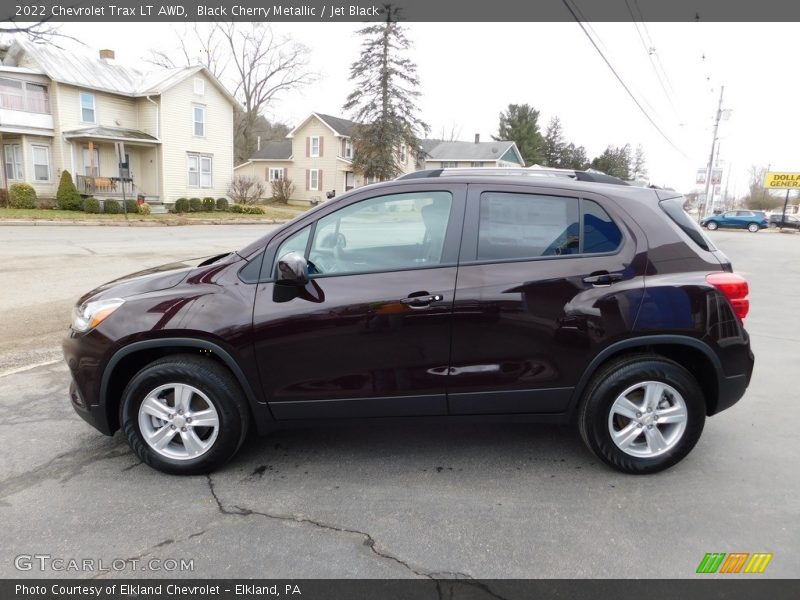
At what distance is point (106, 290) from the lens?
3.52 meters

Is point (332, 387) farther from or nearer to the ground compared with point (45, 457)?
farther from the ground

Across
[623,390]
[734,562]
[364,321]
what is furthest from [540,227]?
[734,562]

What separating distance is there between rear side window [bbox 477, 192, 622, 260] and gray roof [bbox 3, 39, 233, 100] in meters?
31.2

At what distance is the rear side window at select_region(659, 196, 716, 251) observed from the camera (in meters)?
3.47

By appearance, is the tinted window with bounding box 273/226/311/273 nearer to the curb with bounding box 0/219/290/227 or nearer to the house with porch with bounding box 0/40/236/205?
the curb with bounding box 0/219/290/227

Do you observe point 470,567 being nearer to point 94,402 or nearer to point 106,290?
point 94,402

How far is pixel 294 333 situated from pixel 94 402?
4.35ft

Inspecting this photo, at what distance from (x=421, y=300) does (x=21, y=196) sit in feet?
91.9

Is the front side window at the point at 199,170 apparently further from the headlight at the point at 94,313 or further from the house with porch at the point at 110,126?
the headlight at the point at 94,313

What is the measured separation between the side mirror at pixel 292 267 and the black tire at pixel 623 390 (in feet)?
6.13

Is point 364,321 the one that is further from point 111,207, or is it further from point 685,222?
point 111,207

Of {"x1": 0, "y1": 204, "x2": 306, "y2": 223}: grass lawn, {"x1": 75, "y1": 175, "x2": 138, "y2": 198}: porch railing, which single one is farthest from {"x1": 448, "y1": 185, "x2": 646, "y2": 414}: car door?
{"x1": 75, "y1": 175, "x2": 138, "y2": 198}: porch railing

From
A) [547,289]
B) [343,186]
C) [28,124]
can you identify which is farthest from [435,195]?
[343,186]

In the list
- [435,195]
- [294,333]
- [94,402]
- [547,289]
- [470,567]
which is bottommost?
[470,567]
